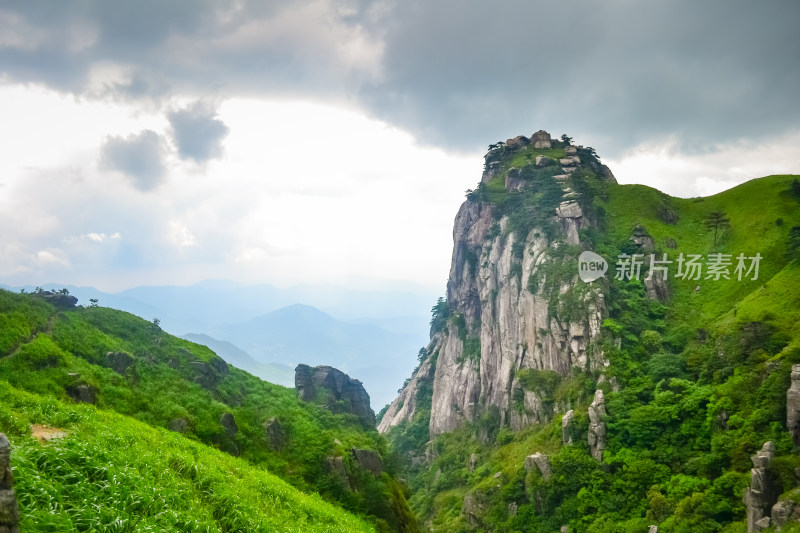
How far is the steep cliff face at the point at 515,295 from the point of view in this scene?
188 ft

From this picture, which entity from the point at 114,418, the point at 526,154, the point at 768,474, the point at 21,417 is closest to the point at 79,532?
the point at 21,417

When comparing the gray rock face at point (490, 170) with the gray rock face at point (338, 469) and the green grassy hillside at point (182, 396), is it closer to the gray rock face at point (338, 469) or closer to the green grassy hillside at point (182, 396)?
the green grassy hillside at point (182, 396)

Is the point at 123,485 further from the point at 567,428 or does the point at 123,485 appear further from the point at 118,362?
the point at 567,428

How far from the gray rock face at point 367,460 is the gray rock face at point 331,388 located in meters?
8.17

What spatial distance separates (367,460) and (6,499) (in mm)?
24496

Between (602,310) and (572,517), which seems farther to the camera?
(602,310)

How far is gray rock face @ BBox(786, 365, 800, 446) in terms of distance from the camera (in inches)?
1243

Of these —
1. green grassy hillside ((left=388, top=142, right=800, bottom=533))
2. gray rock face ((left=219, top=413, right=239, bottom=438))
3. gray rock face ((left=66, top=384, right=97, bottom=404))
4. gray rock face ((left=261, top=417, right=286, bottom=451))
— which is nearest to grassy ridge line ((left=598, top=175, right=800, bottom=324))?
green grassy hillside ((left=388, top=142, right=800, bottom=533))

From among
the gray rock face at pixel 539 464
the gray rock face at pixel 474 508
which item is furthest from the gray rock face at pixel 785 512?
the gray rock face at pixel 474 508

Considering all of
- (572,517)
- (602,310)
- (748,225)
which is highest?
(748,225)

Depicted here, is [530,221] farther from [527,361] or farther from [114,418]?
[114,418]

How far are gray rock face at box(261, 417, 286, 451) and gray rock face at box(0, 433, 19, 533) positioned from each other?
21471 mm

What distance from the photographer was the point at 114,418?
713 inches

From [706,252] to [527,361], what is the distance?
2783cm
